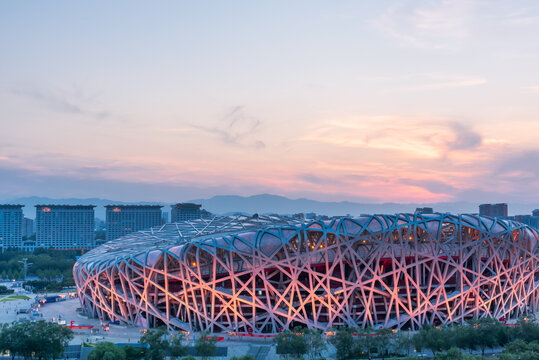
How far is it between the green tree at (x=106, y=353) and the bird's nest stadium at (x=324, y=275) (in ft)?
50.4

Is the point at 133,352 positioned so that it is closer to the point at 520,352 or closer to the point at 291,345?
the point at 291,345

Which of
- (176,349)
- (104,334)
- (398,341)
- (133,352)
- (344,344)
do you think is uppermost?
A: (398,341)

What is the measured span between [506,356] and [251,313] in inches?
1300

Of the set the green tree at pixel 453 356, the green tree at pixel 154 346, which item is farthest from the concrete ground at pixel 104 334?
the green tree at pixel 453 356

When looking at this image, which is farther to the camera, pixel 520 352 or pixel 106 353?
pixel 106 353

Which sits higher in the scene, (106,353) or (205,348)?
(106,353)

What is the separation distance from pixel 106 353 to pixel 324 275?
28853mm

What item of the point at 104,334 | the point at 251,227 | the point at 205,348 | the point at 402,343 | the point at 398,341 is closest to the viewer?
the point at 205,348

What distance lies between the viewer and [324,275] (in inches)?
2822

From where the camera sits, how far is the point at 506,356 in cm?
5188

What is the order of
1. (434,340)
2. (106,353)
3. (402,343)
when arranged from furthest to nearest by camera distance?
1. (402,343)
2. (434,340)
3. (106,353)

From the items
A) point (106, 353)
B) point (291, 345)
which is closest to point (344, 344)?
point (291, 345)

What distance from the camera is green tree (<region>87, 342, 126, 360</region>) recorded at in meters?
57.9

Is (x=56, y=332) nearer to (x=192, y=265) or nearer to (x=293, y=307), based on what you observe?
(x=192, y=265)
